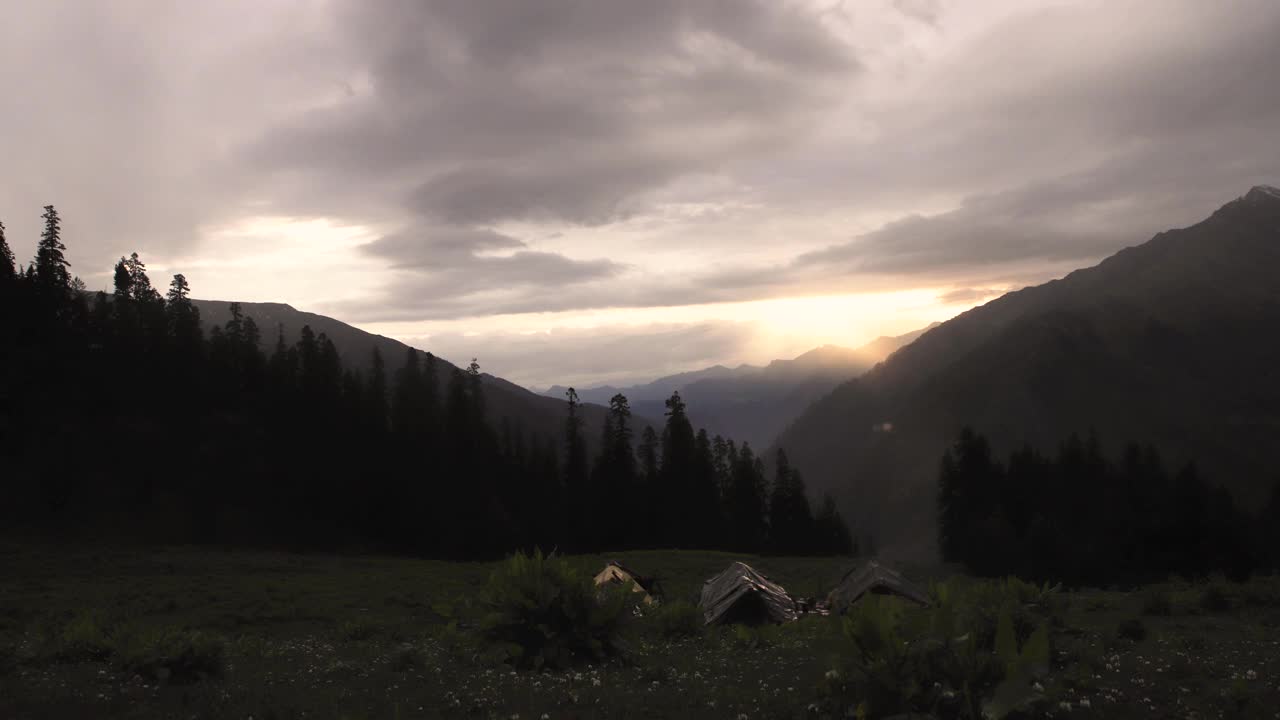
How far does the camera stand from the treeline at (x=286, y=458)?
198ft

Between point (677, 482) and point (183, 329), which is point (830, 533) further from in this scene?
point (183, 329)

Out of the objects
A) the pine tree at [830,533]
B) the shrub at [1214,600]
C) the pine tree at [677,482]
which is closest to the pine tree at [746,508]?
the pine tree at [677,482]

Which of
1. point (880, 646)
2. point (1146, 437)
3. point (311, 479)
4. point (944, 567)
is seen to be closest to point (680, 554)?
point (944, 567)

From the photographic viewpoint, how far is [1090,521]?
227 ft

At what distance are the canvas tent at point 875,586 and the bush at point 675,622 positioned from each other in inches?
552

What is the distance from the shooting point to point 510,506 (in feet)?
277

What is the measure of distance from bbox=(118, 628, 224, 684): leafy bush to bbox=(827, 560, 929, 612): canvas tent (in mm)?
25430

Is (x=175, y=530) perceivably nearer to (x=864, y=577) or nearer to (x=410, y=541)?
(x=410, y=541)

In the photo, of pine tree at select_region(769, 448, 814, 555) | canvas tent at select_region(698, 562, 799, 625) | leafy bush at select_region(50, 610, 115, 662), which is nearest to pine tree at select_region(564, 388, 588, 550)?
pine tree at select_region(769, 448, 814, 555)

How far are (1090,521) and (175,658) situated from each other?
7894cm

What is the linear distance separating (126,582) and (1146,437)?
23171 cm

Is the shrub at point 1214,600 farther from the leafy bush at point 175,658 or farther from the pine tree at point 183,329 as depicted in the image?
the pine tree at point 183,329

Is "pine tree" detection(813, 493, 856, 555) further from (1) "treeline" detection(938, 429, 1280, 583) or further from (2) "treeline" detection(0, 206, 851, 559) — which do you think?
(1) "treeline" detection(938, 429, 1280, 583)

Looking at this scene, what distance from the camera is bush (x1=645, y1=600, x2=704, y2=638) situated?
19250 mm
